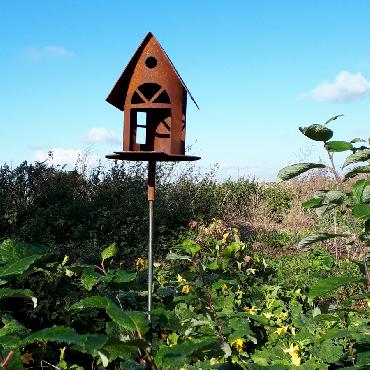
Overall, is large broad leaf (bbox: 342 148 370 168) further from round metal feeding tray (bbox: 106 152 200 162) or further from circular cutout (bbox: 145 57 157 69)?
circular cutout (bbox: 145 57 157 69)

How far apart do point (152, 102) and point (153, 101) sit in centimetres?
1

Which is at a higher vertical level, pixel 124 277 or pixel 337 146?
pixel 337 146

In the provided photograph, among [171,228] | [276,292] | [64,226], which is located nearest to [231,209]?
[171,228]

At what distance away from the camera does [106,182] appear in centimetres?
927

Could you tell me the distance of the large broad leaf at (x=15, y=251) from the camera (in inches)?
54.6

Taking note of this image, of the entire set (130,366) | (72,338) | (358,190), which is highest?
(358,190)

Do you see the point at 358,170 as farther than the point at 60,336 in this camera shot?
Yes

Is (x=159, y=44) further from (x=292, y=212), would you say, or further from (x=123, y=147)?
(x=292, y=212)

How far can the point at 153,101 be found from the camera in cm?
288

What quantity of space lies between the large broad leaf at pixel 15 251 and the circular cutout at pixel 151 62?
1.57 m

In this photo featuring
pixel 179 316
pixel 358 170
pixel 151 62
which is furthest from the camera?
pixel 179 316

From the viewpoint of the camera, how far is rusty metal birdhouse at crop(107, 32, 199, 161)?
276 cm

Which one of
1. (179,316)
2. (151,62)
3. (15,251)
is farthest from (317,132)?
(179,316)

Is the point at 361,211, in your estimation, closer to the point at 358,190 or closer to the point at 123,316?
the point at 358,190
